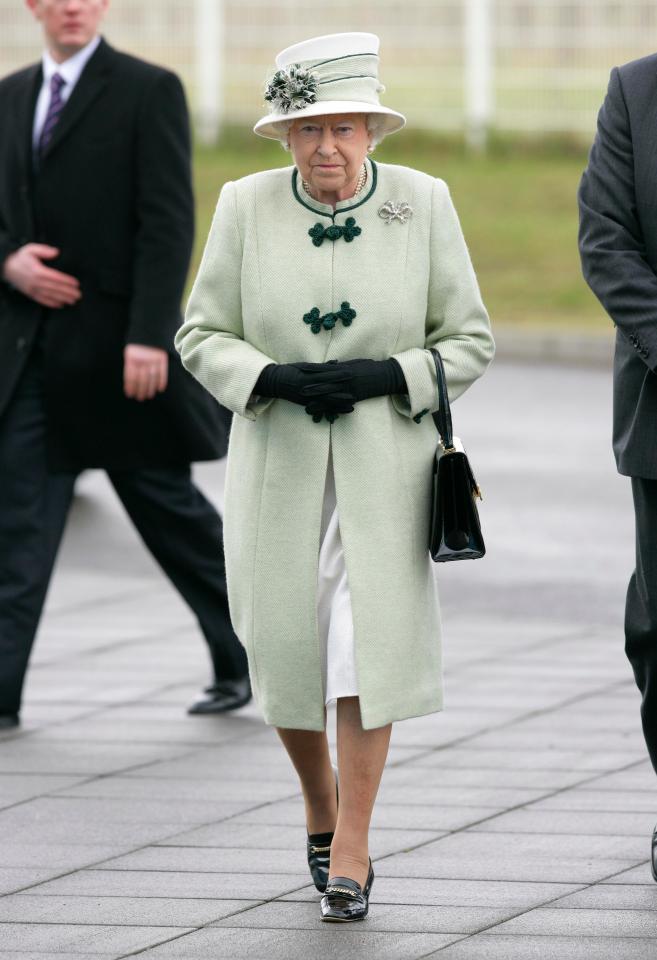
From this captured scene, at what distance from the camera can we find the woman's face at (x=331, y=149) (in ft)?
15.2

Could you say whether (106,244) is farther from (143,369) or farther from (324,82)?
(324,82)

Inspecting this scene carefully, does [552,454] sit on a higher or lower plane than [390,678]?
lower

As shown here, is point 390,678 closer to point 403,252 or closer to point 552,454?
point 403,252

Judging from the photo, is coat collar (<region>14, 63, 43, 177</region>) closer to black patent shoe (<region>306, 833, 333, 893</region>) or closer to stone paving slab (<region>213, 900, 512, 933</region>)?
black patent shoe (<region>306, 833, 333, 893</region>)

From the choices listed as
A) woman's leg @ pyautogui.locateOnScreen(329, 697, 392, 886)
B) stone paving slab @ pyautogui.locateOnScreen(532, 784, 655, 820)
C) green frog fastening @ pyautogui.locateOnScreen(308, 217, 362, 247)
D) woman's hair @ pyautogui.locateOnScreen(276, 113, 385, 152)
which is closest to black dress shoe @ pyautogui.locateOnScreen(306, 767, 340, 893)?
woman's leg @ pyautogui.locateOnScreen(329, 697, 392, 886)

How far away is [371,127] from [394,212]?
0.63ft

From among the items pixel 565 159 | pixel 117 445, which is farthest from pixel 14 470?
pixel 565 159

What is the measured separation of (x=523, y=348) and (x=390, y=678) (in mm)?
13276

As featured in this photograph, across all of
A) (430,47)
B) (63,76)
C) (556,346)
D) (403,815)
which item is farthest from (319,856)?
(430,47)

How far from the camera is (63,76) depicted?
6598 mm

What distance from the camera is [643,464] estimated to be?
186 inches

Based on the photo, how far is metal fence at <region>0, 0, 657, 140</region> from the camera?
79.1ft

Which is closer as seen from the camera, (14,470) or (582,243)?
(582,243)

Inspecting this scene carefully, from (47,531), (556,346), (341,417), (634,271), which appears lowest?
(556,346)
